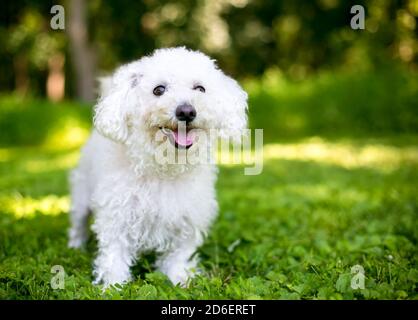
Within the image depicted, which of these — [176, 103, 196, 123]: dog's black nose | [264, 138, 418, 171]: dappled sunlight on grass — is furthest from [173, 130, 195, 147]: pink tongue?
[264, 138, 418, 171]: dappled sunlight on grass

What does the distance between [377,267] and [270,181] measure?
3.99 m

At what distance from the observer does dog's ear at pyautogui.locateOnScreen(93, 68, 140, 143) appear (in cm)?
330

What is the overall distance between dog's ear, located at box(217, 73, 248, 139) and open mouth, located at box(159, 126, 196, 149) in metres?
0.34

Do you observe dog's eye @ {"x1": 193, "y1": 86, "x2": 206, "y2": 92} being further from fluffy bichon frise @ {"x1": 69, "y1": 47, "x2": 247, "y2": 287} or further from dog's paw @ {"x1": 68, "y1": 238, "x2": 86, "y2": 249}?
dog's paw @ {"x1": 68, "y1": 238, "x2": 86, "y2": 249}

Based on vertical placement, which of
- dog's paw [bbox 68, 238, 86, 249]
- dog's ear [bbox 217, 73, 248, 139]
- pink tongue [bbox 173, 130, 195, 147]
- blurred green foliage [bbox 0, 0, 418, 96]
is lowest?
dog's paw [bbox 68, 238, 86, 249]

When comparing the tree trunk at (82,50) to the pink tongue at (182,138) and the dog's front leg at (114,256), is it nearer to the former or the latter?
the dog's front leg at (114,256)

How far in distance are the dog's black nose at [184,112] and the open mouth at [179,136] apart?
0.07 meters

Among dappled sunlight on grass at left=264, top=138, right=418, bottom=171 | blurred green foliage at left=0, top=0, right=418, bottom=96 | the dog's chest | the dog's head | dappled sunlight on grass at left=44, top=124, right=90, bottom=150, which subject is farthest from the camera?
blurred green foliage at left=0, top=0, right=418, bottom=96

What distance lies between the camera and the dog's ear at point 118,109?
3299 mm

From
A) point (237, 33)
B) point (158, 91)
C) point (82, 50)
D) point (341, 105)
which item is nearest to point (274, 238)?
point (158, 91)

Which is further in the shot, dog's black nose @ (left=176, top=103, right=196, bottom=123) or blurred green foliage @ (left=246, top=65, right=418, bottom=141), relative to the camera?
blurred green foliage @ (left=246, top=65, right=418, bottom=141)

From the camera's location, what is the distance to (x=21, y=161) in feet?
34.1

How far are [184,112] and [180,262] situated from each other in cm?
107
